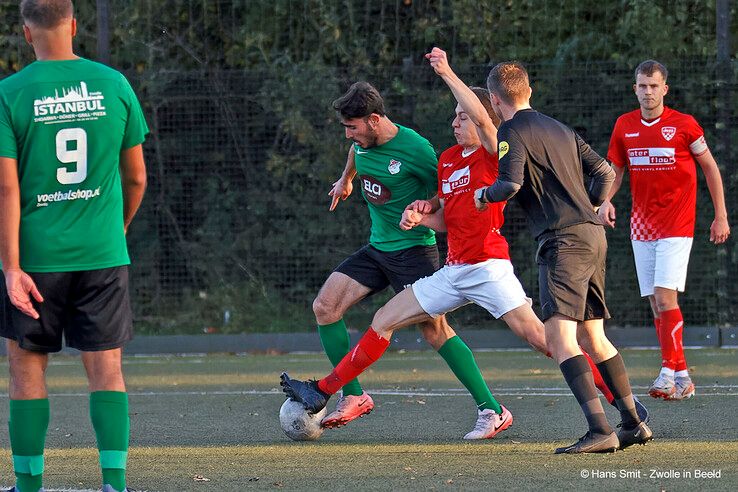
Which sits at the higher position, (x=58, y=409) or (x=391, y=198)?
(x=391, y=198)

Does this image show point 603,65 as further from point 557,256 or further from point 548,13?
point 557,256

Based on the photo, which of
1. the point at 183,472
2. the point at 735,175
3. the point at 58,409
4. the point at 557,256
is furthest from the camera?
the point at 735,175

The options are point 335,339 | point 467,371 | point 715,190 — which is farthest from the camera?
point 715,190

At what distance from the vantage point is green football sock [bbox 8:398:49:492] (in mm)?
5145

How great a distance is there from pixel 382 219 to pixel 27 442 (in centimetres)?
312

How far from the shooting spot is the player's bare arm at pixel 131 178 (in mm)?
5262

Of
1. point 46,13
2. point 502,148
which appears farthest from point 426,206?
point 46,13

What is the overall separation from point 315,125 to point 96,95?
28.7 feet

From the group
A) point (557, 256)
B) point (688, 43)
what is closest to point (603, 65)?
point (688, 43)

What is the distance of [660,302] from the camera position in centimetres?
911

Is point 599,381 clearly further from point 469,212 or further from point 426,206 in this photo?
point 426,206

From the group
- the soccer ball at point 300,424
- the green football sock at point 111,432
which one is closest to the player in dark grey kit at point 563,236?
the soccer ball at point 300,424

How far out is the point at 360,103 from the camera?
749cm

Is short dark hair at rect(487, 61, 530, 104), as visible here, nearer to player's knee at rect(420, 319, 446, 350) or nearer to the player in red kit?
the player in red kit
